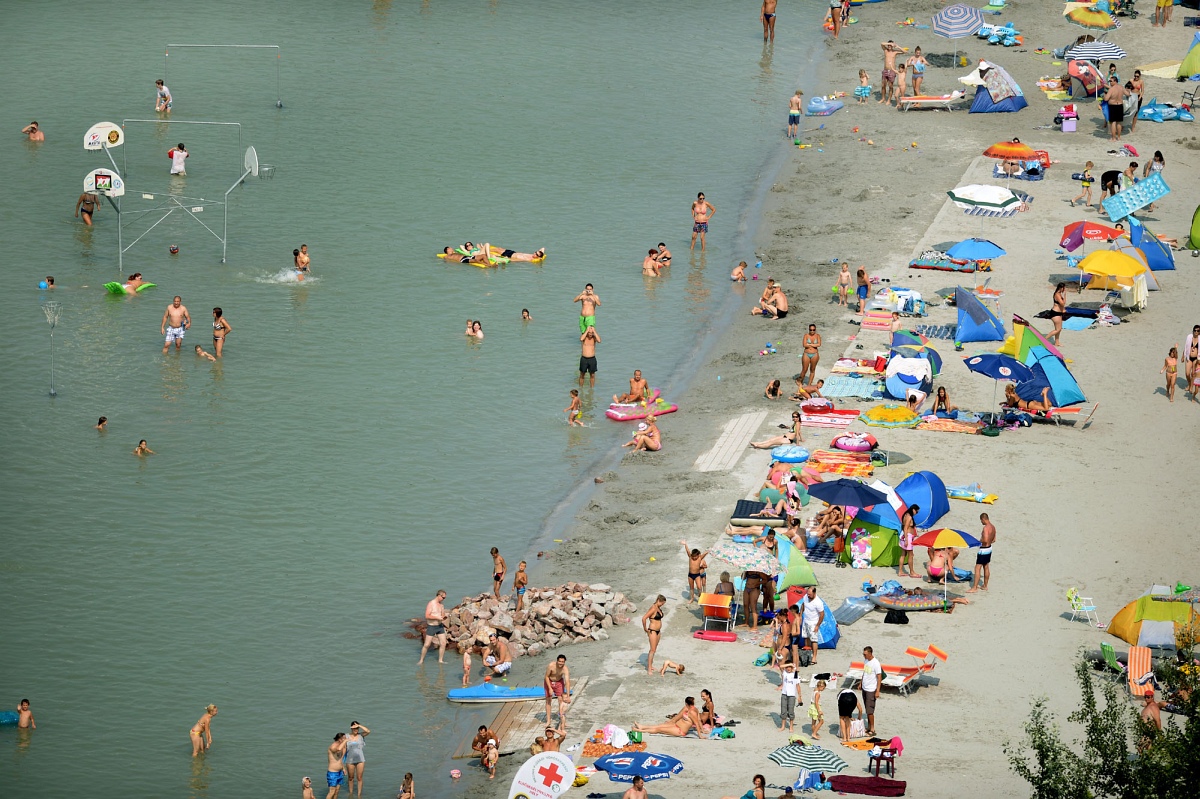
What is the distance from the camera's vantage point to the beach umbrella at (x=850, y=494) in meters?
23.6

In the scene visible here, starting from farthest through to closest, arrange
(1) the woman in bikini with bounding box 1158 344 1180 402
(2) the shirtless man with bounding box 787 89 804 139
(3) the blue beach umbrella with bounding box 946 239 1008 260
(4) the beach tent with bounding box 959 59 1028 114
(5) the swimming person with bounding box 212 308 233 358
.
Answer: (2) the shirtless man with bounding box 787 89 804 139 → (4) the beach tent with bounding box 959 59 1028 114 → (3) the blue beach umbrella with bounding box 946 239 1008 260 → (5) the swimming person with bounding box 212 308 233 358 → (1) the woman in bikini with bounding box 1158 344 1180 402

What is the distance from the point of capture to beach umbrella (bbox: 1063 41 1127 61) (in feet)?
148

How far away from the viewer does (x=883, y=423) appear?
92.8 feet

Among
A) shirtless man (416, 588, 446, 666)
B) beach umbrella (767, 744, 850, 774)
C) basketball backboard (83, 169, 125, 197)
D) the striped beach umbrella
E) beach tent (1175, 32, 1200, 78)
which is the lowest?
shirtless man (416, 588, 446, 666)

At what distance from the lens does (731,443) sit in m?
28.7

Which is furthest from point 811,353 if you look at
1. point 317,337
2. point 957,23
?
point 957,23

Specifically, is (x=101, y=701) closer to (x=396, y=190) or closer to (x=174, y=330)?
(x=174, y=330)

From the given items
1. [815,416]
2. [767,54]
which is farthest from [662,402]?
[767,54]

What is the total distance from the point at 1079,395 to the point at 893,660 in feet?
Result: 30.1

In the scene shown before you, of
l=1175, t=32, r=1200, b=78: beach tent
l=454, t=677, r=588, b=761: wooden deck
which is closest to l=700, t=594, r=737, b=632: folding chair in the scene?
l=454, t=677, r=588, b=761: wooden deck

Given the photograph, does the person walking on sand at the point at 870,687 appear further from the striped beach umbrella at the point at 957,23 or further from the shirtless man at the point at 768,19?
the shirtless man at the point at 768,19

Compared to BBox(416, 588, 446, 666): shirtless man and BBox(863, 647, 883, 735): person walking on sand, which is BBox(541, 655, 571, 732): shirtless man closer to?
BBox(416, 588, 446, 666): shirtless man

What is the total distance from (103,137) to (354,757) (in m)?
23.5

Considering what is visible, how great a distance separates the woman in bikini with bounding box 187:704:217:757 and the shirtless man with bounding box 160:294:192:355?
13132 millimetres
